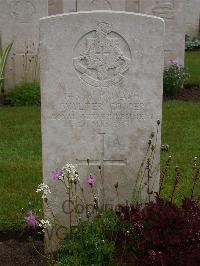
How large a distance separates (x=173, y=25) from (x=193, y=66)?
301 centimetres

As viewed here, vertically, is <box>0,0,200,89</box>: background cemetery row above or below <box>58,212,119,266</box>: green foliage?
above

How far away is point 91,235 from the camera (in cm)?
375

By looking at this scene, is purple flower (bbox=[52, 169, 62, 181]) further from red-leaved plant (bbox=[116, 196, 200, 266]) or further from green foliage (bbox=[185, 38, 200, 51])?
green foliage (bbox=[185, 38, 200, 51])

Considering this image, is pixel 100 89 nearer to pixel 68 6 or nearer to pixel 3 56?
pixel 3 56

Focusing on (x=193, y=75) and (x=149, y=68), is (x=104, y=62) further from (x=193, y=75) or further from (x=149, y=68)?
(x=193, y=75)

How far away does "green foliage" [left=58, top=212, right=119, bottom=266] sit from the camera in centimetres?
368

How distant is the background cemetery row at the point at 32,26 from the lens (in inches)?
367

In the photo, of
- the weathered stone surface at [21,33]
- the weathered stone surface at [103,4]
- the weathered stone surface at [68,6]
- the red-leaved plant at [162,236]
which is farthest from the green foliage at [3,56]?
the red-leaved plant at [162,236]

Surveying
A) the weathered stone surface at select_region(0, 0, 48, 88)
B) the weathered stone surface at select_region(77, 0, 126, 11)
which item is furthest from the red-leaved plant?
the weathered stone surface at select_region(77, 0, 126, 11)

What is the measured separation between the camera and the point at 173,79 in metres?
9.67

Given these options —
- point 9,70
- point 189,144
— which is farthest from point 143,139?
point 9,70

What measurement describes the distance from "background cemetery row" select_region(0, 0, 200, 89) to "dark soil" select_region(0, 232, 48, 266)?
5.26 metres

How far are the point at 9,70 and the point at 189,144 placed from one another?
3.81 meters

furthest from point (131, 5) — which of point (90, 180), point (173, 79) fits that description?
point (90, 180)
